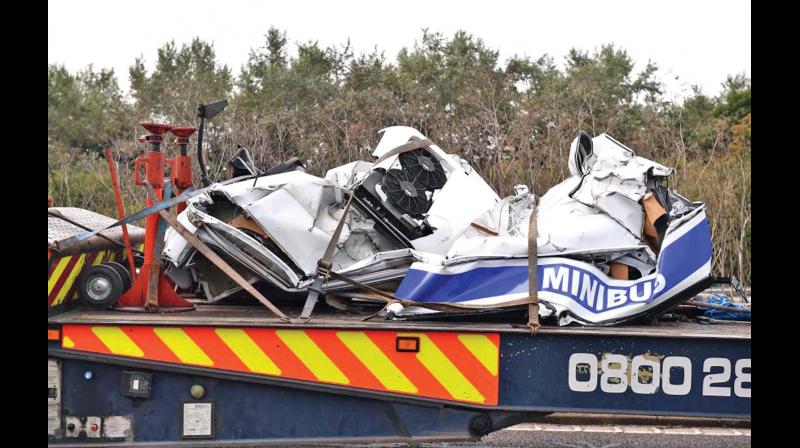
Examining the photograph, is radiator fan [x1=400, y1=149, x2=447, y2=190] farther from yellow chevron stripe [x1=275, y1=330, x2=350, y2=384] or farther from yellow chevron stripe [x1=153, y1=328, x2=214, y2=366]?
yellow chevron stripe [x1=153, y1=328, x2=214, y2=366]

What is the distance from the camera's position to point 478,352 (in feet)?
12.0

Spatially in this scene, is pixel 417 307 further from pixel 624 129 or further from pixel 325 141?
pixel 624 129

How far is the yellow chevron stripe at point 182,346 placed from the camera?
3703 millimetres

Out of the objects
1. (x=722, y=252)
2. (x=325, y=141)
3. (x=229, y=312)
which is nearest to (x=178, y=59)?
(x=325, y=141)

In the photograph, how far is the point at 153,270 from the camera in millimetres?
4191

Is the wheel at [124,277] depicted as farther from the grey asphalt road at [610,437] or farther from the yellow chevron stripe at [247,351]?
the grey asphalt road at [610,437]

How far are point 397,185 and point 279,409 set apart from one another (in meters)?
1.38

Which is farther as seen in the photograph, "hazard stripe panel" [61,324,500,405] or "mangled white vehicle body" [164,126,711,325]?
"mangled white vehicle body" [164,126,711,325]

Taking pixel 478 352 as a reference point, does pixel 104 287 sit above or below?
above

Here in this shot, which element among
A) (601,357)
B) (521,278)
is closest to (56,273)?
(521,278)

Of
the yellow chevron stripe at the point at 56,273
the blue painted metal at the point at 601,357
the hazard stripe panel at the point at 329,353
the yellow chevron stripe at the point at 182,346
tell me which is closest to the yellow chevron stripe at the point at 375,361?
the hazard stripe panel at the point at 329,353

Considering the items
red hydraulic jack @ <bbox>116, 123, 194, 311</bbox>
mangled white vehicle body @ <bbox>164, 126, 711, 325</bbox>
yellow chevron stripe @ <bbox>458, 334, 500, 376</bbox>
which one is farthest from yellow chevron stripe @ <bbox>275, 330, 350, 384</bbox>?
red hydraulic jack @ <bbox>116, 123, 194, 311</bbox>

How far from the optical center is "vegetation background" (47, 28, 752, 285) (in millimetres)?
8695

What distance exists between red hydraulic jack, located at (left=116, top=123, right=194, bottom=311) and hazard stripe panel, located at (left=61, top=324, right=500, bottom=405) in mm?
457
